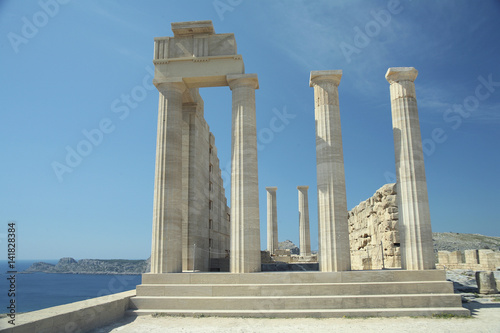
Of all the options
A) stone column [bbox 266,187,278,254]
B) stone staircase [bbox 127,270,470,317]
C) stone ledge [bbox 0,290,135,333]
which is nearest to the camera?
stone ledge [bbox 0,290,135,333]

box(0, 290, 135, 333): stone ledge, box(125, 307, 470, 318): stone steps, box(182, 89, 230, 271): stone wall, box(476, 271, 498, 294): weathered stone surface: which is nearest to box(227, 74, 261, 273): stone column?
box(125, 307, 470, 318): stone steps

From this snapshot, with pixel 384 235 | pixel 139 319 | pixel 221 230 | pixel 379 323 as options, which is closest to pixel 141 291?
pixel 139 319

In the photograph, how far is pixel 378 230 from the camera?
26938 millimetres

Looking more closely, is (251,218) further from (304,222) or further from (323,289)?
(304,222)

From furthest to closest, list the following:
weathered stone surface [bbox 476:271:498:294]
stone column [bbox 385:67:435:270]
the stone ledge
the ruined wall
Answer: the ruined wall
weathered stone surface [bbox 476:271:498:294]
stone column [bbox 385:67:435:270]
the stone ledge

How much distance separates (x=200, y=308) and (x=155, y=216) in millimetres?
5509

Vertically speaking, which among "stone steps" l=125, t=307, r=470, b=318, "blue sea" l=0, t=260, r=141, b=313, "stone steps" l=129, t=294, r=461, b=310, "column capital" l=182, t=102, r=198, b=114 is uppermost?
"column capital" l=182, t=102, r=198, b=114

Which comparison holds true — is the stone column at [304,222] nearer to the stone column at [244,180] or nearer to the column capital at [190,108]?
the column capital at [190,108]

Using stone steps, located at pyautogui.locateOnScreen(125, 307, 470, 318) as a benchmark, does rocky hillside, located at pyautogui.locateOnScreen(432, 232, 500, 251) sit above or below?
above

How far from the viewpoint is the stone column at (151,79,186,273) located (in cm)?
1823

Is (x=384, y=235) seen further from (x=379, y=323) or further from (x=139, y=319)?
(x=139, y=319)

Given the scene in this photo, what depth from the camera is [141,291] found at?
54.8 feet

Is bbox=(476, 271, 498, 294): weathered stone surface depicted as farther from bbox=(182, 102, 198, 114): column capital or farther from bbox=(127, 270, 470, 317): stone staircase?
bbox=(182, 102, 198, 114): column capital

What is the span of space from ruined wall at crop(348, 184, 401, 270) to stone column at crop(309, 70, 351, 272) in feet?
17.0
